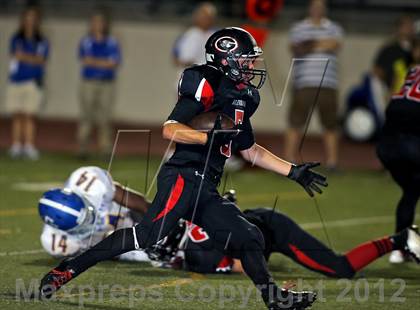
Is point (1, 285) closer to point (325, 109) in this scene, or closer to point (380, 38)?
point (325, 109)

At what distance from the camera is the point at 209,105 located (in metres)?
6.56

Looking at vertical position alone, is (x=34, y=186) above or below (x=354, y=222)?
below

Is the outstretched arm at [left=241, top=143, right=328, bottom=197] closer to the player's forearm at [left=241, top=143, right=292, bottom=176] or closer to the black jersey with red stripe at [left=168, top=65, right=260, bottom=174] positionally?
the player's forearm at [left=241, top=143, right=292, bottom=176]

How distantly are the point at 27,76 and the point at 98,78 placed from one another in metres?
0.86

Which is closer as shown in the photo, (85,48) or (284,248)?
(284,248)

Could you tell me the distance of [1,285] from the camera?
711 cm

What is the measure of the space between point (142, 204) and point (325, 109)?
5877mm

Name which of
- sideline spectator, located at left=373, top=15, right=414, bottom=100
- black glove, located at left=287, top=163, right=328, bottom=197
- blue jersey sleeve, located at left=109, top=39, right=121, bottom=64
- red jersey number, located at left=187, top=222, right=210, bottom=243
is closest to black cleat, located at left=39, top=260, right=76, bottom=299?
red jersey number, located at left=187, top=222, right=210, bottom=243

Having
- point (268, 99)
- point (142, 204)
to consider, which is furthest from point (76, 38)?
point (142, 204)

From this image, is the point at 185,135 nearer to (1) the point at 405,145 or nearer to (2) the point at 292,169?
(2) the point at 292,169

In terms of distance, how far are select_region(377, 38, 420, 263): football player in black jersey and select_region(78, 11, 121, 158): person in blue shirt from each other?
6.56m

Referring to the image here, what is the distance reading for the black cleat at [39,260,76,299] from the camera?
21.6 ft

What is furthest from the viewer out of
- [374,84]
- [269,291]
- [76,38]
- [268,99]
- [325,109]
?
[76,38]

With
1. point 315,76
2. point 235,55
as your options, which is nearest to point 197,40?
point 315,76
